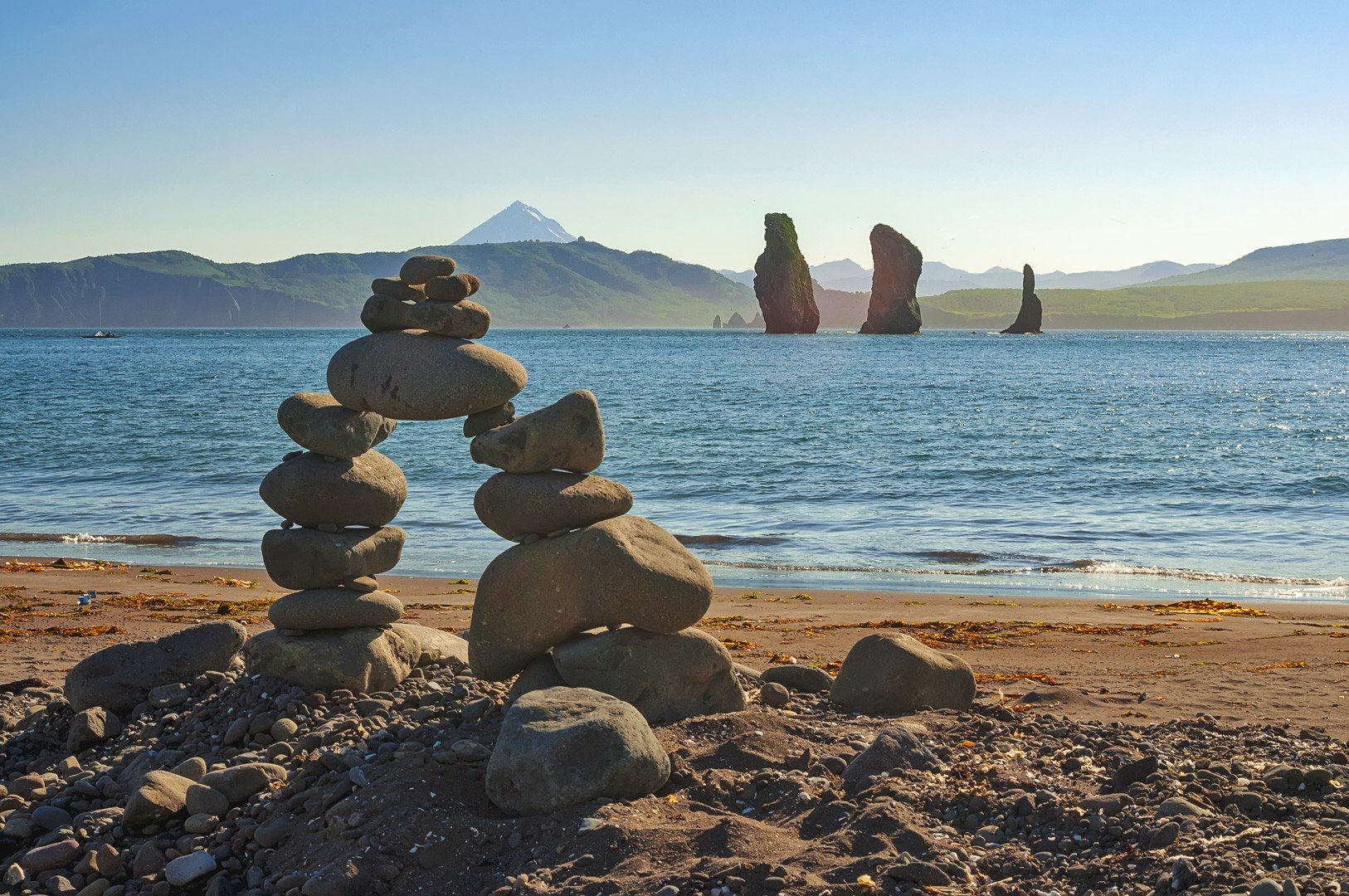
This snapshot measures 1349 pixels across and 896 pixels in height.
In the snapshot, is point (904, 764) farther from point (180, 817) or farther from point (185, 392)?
point (185, 392)

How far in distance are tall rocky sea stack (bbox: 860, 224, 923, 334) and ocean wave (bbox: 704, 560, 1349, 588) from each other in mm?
140232

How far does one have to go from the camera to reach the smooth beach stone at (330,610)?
952 centimetres

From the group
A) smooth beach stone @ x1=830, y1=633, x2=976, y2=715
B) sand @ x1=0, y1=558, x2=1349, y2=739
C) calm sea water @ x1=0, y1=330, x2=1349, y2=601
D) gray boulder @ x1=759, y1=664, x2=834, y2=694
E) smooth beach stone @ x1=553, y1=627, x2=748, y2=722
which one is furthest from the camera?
calm sea water @ x1=0, y1=330, x2=1349, y2=601

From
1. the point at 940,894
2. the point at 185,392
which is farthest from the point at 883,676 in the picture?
the point at 185,392

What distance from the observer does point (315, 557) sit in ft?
31.7

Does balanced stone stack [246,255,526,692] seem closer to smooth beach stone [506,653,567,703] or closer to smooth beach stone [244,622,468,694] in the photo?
smooth beach stone [244,622,468,694]

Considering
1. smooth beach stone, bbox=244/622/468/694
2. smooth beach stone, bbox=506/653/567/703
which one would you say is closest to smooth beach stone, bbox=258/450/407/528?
smooth beach stone, bbox=244/622/468/694

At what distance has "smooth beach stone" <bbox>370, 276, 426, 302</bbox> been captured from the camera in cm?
983

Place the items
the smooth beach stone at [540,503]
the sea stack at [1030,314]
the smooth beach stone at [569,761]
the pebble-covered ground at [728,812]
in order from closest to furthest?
1. the pebble-covered ground at [728,812]
2. the smooth beach stone at [569,761]
3. the smooth beach stone at [540,503]
4. the sea stack at [1030,314]

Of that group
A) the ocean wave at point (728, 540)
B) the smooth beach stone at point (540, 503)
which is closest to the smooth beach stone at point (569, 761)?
the smooth beach stone at point (540, 503)

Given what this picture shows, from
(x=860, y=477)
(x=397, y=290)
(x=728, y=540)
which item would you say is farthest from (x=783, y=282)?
(x=397, y=290)

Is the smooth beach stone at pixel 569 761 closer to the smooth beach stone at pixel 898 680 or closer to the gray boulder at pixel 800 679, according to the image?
the smooth beach stone at pixel 898 680

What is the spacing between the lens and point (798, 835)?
6.52m

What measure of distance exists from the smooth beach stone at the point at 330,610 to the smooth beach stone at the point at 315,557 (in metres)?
0.14
